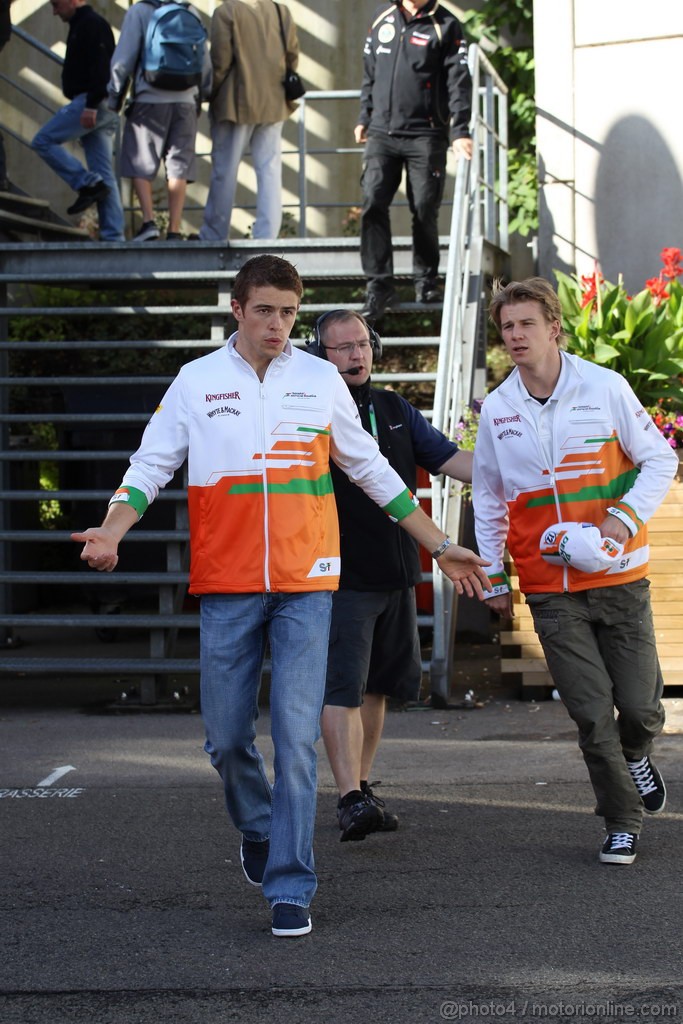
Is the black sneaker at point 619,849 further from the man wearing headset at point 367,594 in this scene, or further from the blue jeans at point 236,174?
the blue jeans at point 236,174

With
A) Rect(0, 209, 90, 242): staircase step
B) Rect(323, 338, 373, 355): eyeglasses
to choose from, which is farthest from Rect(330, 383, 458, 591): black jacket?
Rect(0, 209, 90, 242): staircase step

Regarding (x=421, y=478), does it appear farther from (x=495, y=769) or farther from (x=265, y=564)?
(x=265, y=564)

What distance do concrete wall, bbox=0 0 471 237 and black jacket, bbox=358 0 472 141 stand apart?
5017 millimetres

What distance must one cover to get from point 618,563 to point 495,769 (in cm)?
199

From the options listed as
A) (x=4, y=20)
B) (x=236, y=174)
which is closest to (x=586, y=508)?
(x=236, y=174)

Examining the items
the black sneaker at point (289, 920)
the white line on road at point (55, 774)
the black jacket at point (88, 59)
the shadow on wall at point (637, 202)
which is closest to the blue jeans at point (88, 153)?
the black jacket at point (88, 59)

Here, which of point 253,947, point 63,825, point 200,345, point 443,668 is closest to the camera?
point 253,947

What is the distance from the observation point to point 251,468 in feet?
15.3

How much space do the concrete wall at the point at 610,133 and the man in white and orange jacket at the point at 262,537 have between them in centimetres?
780

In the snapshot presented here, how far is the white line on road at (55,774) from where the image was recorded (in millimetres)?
6906

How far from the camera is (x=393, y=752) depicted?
7.43 meters

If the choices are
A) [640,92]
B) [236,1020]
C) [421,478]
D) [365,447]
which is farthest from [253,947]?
[640,92]

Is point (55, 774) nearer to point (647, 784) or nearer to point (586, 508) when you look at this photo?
point (647, 784)

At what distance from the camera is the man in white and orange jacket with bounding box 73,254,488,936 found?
15.0ft
